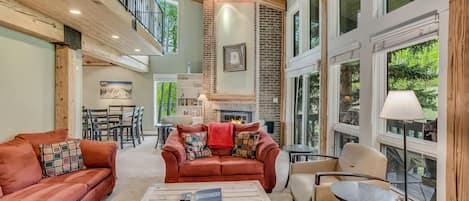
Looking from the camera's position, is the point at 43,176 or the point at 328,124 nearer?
the point at 43,176

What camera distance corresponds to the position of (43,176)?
3.21m

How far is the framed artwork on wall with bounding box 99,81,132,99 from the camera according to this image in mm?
9430

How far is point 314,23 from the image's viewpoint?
18.0 ft

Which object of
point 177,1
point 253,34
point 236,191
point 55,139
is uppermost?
point 177,1

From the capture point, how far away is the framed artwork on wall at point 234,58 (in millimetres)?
7602

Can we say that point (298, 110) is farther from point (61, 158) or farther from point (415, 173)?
point (61, 158)

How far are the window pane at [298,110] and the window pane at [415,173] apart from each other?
10.4ft

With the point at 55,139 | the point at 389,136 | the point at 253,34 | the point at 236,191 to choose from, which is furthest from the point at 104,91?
the point at 389,136

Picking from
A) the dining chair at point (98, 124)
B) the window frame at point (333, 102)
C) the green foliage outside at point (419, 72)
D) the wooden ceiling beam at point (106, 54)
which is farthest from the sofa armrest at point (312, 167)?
the dining chair at point (98, 124)

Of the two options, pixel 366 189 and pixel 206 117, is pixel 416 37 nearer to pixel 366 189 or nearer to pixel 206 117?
pixel 366 189

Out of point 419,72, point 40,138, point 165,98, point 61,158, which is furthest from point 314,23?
point 165,98

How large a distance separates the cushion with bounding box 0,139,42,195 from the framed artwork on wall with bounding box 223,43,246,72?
17.4 ft

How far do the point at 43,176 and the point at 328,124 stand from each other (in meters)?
3.95

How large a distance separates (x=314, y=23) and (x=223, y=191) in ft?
13.1
